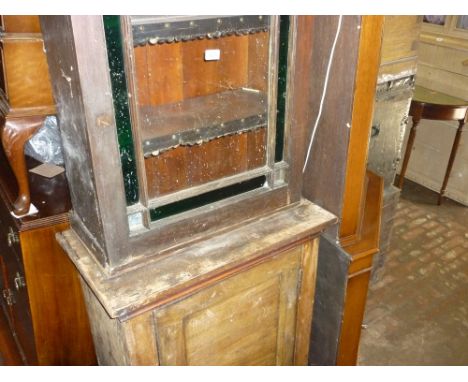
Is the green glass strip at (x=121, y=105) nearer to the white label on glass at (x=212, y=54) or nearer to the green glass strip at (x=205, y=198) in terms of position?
the green glass strip at (x=205, y=198)

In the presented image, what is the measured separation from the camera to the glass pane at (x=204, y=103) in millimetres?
1154

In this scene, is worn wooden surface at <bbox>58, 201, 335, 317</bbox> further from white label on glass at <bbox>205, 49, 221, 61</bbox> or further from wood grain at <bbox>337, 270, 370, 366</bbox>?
white label on glass at <bbox>205, 49, 221, 61</bbox>

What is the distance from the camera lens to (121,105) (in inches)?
40.0

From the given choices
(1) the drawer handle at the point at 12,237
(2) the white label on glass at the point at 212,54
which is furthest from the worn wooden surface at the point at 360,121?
(1) the drawer handle at the point at 12,237

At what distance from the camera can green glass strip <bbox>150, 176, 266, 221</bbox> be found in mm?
1194

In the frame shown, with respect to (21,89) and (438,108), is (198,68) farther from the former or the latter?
(438,108)

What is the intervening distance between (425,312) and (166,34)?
2034 mm

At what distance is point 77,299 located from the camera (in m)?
1.68

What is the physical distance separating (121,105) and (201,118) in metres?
0.27

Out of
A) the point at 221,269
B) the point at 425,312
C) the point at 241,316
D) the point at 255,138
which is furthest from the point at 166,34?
the point at 425,312

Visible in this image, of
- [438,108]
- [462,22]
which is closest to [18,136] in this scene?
[438,108]

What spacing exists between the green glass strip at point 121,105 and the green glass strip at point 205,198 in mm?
83

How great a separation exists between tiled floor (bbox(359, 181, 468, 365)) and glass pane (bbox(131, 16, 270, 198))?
Result: 4.22ft

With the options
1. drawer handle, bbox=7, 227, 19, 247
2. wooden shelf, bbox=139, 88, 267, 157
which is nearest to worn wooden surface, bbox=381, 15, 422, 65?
wooden shelf, bbox=139, 88, 267, 157
